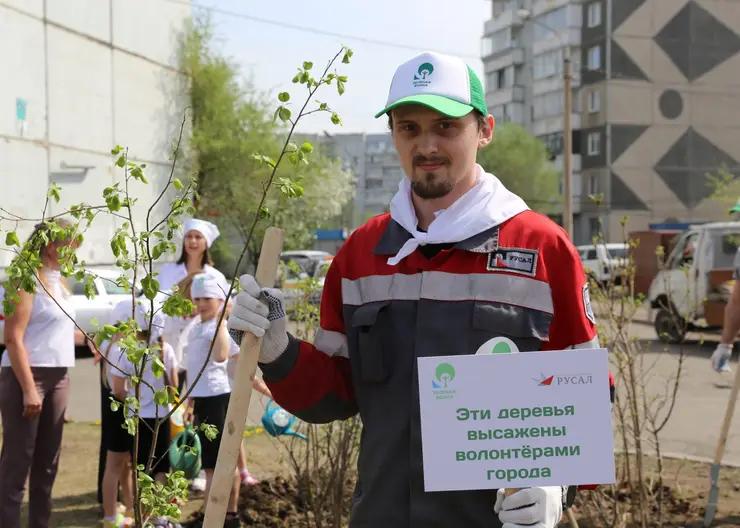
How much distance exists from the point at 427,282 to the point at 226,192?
27612 millimetres

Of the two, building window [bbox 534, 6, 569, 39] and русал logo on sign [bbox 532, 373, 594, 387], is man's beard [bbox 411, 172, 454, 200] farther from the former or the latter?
building window [bbox 534, 6, 569, 39]

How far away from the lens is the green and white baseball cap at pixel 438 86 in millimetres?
2418

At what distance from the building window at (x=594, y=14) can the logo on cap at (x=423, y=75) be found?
183 feet

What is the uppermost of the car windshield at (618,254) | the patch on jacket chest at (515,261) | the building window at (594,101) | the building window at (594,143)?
the building window at (594,101)

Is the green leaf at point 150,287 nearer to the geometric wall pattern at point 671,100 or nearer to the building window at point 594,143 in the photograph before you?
the geometric wall pattern at point 671,100

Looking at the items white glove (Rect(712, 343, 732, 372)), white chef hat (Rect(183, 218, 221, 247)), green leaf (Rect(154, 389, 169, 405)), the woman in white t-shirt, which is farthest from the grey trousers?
white glove (Rect(712, 343, 732, 372))

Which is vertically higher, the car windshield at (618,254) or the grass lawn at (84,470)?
the car windshield at (618,254)

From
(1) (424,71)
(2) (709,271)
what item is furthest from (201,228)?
(2) (709,271)

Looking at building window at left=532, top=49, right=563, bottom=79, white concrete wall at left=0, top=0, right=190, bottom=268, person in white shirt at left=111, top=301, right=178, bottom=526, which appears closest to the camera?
person in white shirt at left=111, top=301, right=178, bottom=526

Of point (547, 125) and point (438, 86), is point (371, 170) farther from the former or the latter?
point (438, 86)

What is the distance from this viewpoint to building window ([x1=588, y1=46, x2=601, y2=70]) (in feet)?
181

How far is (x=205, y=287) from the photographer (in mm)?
5477

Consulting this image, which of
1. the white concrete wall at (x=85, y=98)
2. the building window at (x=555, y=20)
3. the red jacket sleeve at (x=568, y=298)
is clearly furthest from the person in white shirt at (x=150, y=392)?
the building window at (x=555, y=20)

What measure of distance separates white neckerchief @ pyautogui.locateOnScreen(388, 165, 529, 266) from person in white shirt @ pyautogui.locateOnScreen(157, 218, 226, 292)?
3.43 metres
